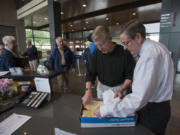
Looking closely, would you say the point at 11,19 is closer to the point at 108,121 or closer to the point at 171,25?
the point at 171,25

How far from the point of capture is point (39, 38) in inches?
415

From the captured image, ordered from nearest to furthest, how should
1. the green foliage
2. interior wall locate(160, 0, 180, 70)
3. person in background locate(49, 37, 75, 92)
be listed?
interior wall locate(160, 0, 180, 70) → person in background locate(49, 37, 75, 92) → the green foliage

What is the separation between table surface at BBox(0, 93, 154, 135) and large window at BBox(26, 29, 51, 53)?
10165 millimetres

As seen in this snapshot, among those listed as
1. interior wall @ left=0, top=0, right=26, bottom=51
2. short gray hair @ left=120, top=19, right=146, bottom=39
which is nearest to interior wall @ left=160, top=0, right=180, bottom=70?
short gray hair @ left=120, top=19, right=146, bottom=39

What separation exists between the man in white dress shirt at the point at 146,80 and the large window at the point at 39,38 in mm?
10648

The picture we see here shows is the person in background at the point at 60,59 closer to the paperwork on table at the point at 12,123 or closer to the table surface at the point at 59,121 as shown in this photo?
the table surface at the point at 59,121

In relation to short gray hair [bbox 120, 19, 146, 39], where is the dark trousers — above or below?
below

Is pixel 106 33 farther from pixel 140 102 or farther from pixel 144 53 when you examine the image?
pixel 140 102

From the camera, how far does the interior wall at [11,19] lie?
20.8 ft

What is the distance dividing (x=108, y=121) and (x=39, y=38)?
11.4 meters

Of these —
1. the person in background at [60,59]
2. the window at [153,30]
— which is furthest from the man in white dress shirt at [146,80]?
the window at [153,30]

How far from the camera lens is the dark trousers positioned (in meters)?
0.80

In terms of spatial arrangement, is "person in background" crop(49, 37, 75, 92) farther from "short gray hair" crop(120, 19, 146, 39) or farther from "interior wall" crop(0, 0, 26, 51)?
"interior wall" crop(0, 0, 26, 51)

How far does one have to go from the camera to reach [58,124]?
0.79 meters
